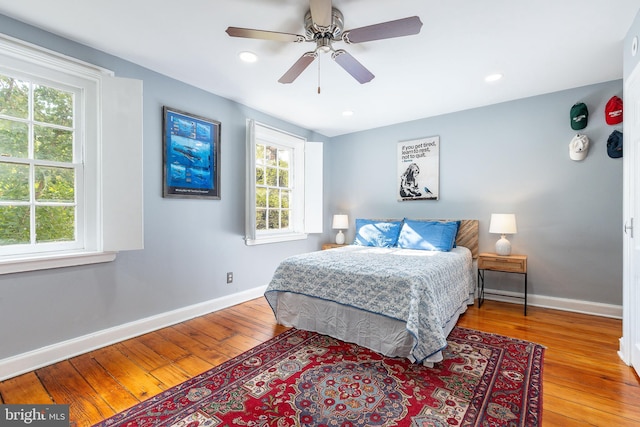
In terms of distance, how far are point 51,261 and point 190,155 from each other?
1445mm

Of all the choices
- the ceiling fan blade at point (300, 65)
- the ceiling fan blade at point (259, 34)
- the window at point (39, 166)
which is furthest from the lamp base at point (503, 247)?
the window at point (39, 166)

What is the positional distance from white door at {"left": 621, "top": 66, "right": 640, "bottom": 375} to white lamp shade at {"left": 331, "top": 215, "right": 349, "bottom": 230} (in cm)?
313

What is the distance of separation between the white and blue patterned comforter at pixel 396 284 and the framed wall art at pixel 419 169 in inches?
46.6

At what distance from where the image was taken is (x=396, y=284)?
7.14 feet

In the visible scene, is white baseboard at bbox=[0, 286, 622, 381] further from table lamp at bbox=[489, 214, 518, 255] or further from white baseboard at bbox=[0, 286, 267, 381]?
table lamp at bbox=[489, 214, 518, 255]

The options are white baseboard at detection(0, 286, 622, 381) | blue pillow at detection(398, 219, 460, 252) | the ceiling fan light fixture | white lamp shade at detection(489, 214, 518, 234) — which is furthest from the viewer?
blue pillow at detection(398, 219, 460, 252)

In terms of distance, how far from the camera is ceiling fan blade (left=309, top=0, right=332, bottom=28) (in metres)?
1.59

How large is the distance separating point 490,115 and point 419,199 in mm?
1356

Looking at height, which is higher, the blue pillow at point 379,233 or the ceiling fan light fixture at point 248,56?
the ceiling fan light fixture at point 248,56

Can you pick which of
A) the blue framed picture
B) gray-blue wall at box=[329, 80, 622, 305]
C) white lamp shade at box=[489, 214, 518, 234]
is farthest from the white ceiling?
white lamp shade at box=[489, 214, 518, 234]

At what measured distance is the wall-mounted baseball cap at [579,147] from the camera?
3.03m

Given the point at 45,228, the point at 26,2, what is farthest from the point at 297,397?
the point at 26,2

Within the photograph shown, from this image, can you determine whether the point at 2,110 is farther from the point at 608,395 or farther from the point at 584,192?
the point at 584,192

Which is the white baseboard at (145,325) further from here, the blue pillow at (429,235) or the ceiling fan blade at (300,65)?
the ceiling fan blade at (300,65)
